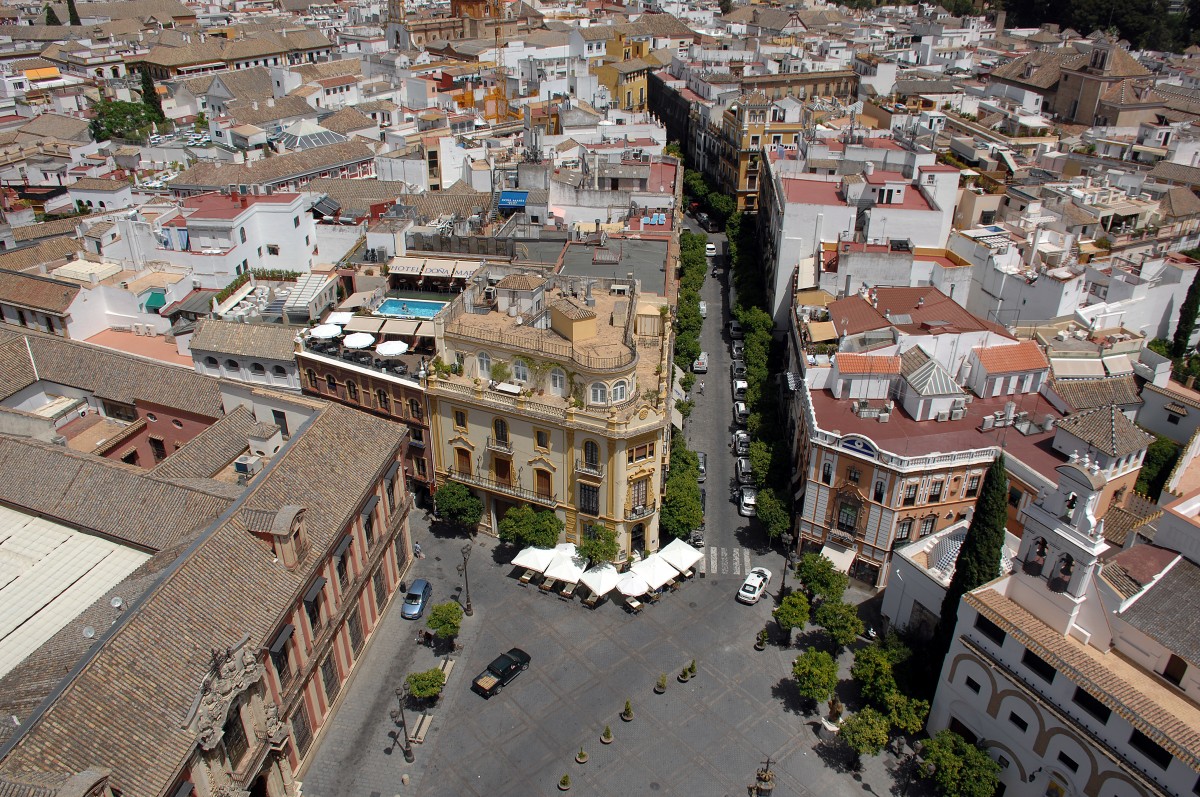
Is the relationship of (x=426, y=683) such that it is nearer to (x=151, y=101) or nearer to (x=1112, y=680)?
(x=1112, y=680)

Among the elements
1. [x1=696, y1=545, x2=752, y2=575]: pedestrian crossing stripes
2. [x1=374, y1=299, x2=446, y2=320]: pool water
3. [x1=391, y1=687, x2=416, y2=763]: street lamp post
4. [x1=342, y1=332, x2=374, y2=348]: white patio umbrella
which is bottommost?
[x1=391, y1=687, x2=416, y2=763]: street lamp post

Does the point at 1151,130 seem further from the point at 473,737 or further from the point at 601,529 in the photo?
the point at 473,737

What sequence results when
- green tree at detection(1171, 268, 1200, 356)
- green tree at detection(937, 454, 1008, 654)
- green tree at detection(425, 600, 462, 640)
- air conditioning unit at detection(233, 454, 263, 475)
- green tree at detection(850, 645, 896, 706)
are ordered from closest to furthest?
green tree at detection(937, 454, 1008, 654) < green tree at detection(850, 645, 896, 706) < green tree at detection(425, 600, 462, 640) < air conditioning unit at detection(233, 454, 263, 475) < green tree at detection(1171, 268, 1200, 356)

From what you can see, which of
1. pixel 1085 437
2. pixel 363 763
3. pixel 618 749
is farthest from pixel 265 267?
pixel 1085 437

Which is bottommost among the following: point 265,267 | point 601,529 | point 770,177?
point 601,529

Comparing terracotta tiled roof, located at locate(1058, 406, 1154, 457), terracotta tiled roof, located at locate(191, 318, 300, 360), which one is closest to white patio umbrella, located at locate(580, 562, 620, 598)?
A: terracotta tiled roof, located at locate(191, 318, 300, 360)

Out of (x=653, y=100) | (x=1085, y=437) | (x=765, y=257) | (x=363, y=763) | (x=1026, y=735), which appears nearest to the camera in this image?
(x=1026, y=735)

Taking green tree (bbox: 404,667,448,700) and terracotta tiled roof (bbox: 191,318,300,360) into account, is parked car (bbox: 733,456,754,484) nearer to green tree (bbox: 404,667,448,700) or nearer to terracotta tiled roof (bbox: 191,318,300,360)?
green tree (bbox: 404,667,448,700)
